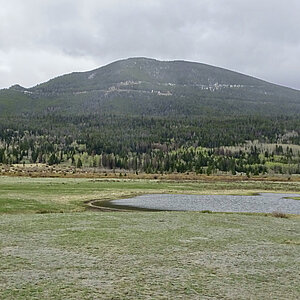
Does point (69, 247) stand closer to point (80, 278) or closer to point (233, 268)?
point (80, 278)

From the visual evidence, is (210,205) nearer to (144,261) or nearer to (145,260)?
Answer: (145,260)

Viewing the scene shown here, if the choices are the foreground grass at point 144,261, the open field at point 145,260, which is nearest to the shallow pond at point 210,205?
the open field at point 145,260

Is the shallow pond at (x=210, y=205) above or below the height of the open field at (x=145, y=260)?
below

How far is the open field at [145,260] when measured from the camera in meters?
12.1

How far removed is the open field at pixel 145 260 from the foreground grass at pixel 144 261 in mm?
29

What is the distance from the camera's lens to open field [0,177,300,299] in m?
12.1

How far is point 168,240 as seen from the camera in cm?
2139

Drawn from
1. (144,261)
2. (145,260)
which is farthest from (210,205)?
(144,261)

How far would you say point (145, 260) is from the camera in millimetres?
16422

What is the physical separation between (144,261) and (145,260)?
21 centimetres

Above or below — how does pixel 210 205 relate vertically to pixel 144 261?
below

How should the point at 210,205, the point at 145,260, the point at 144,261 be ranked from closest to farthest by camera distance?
the point at 144,261
the point at 145,260
the point at 210,205

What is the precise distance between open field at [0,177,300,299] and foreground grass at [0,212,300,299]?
0.10 ft

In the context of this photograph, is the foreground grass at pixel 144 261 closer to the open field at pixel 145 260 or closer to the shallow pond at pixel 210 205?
the open field at pixel 145 260
